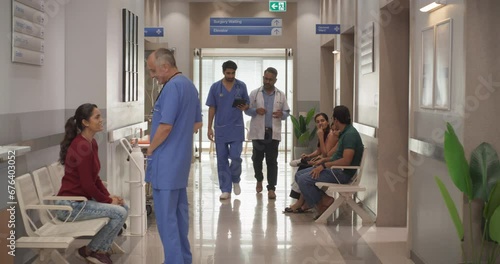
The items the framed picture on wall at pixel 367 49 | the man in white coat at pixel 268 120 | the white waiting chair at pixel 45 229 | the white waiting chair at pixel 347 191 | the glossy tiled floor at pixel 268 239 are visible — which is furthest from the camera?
the man in white coat at pixel 268 120

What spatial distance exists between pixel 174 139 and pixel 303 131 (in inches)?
391

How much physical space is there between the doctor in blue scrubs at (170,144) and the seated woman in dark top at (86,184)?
1.50 ft

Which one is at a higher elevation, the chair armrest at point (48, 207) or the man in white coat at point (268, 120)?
the man in white coat at point (268, 120)

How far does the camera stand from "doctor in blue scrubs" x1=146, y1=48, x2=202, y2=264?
16.4 feet

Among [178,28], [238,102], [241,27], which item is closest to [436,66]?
[238,102]

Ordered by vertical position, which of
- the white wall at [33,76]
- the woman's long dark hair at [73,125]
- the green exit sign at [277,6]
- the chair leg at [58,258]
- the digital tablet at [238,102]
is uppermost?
the green exit sign at [277,6]

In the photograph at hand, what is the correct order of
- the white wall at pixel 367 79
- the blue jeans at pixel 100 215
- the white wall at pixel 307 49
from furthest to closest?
the white wall at pixel 307 49 → the white wall at pixel 367 79 → the blue jeans at pixel 100 215

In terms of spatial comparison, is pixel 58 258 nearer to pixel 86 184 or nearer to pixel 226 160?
pixel 86 184

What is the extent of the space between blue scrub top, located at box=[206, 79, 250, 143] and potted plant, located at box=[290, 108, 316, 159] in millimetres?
5266

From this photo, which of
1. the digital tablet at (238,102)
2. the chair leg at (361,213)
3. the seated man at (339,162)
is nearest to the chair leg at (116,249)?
the seated man at (339,162)

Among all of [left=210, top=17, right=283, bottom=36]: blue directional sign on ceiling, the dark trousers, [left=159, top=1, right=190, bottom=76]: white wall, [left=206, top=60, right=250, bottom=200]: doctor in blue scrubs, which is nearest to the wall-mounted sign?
[left=206, top=60, right=250, bottom=200]: doctor in blue scrubs

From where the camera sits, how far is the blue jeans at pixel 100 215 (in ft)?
17.3

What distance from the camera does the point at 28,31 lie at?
539cm

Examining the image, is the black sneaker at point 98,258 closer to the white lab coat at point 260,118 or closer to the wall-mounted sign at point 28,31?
the wall-mounted sign at point 28,31
